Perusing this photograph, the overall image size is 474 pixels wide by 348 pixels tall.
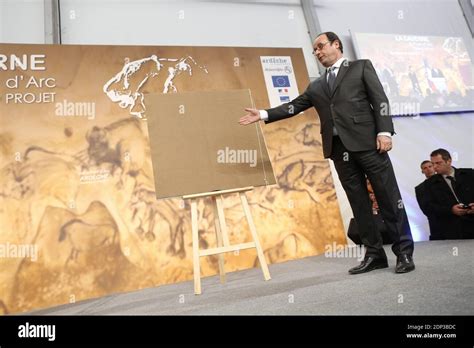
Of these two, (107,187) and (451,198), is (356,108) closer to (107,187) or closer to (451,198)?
(451,198)

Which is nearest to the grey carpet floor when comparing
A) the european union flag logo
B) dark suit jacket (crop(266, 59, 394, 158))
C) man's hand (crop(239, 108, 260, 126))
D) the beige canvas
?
the beige canvas

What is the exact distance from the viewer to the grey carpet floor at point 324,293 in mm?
1831

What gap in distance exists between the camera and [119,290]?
11.2 ft

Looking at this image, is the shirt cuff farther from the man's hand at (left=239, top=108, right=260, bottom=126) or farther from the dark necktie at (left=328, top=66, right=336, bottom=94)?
the dark necktie at (left=328, top=66, right=336, bottom=94)

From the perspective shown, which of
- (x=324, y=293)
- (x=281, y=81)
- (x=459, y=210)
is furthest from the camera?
(x=281, y=81)

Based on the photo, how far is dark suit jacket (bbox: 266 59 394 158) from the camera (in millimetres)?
2598

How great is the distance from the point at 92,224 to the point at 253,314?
202 centimetres

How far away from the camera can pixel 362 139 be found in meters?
2.61

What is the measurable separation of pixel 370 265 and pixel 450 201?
1.64 m

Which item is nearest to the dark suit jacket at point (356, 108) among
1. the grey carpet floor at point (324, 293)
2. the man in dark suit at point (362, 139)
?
the man in dark suit at point (362, 139)

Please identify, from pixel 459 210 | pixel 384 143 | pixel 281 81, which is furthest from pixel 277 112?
pixel 459 210

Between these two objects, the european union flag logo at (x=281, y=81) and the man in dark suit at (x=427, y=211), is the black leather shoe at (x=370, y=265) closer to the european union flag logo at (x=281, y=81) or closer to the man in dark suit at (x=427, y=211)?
the man in dark suit at (x=427, y=211)

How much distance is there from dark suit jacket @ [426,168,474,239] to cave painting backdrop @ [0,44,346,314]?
892 millimetres

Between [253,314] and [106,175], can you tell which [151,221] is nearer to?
[106,175]
